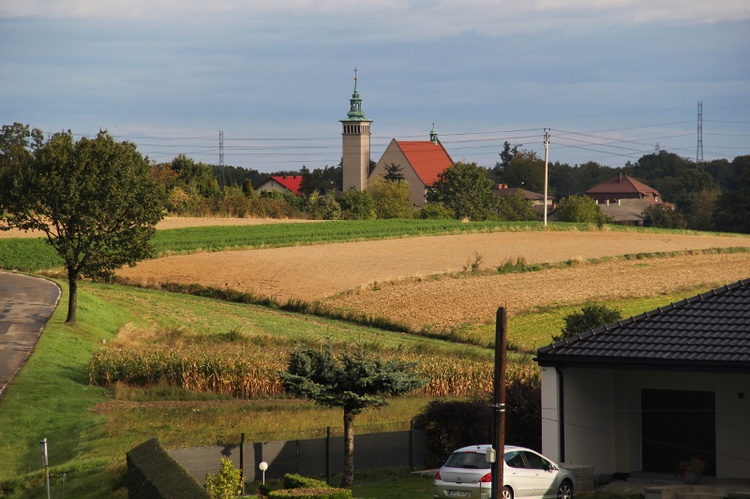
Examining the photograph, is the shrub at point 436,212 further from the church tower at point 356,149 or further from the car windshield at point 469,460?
the car windshield at point 469,460

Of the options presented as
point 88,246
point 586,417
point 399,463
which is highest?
point 88,246

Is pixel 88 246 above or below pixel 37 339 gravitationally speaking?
above

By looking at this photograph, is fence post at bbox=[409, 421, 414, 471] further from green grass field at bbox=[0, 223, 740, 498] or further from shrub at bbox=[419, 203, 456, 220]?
shrub at bbox=[419, 203, 456, 220]

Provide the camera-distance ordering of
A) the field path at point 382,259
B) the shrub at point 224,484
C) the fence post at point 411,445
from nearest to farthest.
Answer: the shrub at point 224,484 → the fence post at point 411,445 → the field path at point 382,259

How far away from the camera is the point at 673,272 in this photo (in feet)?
229

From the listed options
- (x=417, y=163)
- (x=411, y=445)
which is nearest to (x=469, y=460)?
(x=411, y=445)

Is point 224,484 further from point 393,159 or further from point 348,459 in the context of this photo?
point 393,159

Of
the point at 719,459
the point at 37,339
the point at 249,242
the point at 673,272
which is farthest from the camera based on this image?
the point at 249,242

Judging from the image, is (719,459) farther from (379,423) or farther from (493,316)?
(493,316)

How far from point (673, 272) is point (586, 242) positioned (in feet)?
55.0

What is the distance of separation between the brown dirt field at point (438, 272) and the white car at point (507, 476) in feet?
107

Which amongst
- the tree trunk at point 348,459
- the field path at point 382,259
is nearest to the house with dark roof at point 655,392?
→ the tree trunk at point 348,459

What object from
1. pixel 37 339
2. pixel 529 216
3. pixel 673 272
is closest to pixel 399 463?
pixel 37 339

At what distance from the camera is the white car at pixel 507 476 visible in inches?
772
